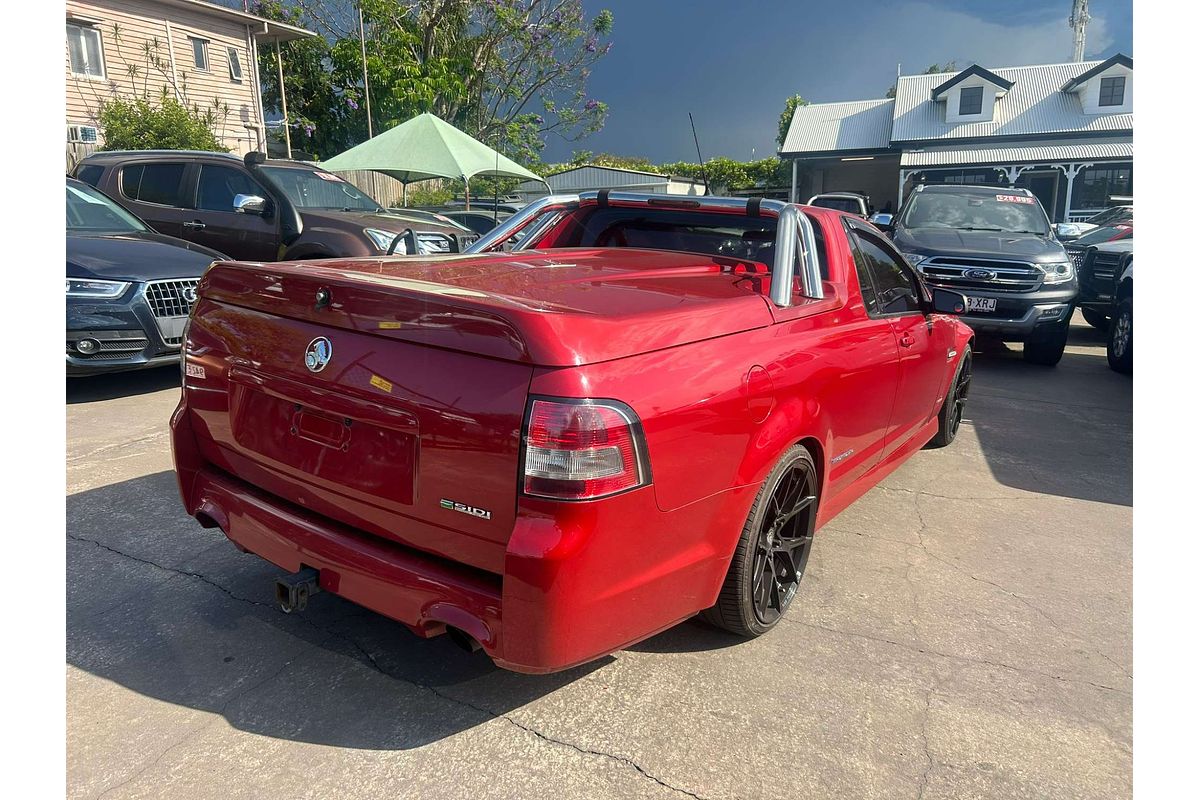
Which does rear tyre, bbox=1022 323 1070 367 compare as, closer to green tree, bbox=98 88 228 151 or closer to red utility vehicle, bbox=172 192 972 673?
red utility vehicle, bbox=172 192 972 673

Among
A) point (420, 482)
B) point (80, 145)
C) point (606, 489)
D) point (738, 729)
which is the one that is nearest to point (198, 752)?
point (420, 482)

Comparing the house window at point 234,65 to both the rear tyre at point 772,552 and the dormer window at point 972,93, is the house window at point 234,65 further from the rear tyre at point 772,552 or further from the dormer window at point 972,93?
the dormer window at point 972,93

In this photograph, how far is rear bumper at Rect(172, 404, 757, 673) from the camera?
6.91ft

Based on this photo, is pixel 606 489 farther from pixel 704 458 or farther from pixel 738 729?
pixel 738 729

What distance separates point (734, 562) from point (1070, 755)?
1153mm

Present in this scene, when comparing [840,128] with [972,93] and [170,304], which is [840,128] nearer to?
[972,93]

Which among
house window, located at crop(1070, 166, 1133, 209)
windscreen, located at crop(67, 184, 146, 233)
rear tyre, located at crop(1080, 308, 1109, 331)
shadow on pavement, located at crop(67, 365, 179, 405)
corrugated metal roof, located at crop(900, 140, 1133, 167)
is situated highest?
corrugated metal roof, located at crop(900, 140, 1133, 167)

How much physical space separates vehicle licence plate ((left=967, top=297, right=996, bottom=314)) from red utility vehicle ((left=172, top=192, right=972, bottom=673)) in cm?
576

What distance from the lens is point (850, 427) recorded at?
11.3 feet

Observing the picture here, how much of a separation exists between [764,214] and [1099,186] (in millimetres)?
35855

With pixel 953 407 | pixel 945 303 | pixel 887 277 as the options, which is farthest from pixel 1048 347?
pixel 887 277

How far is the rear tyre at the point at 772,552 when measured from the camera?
8.98ft

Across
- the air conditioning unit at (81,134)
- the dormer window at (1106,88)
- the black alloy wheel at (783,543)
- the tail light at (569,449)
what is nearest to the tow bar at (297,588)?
the tail light at (569,449)

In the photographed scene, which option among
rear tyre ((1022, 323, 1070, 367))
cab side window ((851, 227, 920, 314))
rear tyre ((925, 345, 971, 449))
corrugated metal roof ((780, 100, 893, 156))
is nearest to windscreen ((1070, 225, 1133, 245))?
rear tyre ((1022, 323, 1070, 367))
